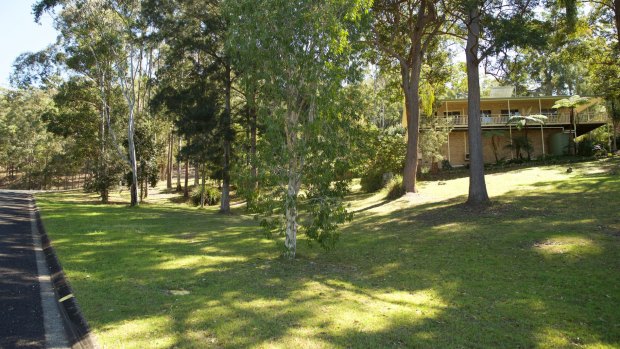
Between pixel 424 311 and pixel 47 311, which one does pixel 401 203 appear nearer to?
pixel 424 311

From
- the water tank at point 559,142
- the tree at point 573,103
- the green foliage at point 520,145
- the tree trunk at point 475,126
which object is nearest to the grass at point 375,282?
the tree trunk at point 475,126

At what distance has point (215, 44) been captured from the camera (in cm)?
2377

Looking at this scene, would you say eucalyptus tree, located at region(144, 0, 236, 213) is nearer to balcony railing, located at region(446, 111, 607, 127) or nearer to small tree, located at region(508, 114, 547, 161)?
balcony railing, located at region(446, 111, 607, 127)

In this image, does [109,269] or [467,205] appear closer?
[109,269]

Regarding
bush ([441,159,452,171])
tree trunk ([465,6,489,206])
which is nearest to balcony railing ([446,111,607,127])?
bush ([441,159,452,171])

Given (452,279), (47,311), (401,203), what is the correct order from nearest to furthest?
1. (47,311)
2. (452,279)
3. (401,203)

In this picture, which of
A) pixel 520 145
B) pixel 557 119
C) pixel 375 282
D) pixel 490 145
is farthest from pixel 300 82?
pixel 557 119

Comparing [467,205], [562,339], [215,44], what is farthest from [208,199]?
[562,339]

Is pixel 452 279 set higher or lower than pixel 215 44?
lower

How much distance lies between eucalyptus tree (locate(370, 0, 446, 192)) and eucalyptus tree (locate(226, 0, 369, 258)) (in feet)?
37.1

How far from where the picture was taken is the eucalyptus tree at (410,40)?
68.1ft

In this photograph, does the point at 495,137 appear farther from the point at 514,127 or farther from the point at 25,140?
the point at 25,140

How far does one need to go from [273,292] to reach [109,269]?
3.61 meters

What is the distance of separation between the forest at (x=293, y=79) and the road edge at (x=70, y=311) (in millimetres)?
3856
